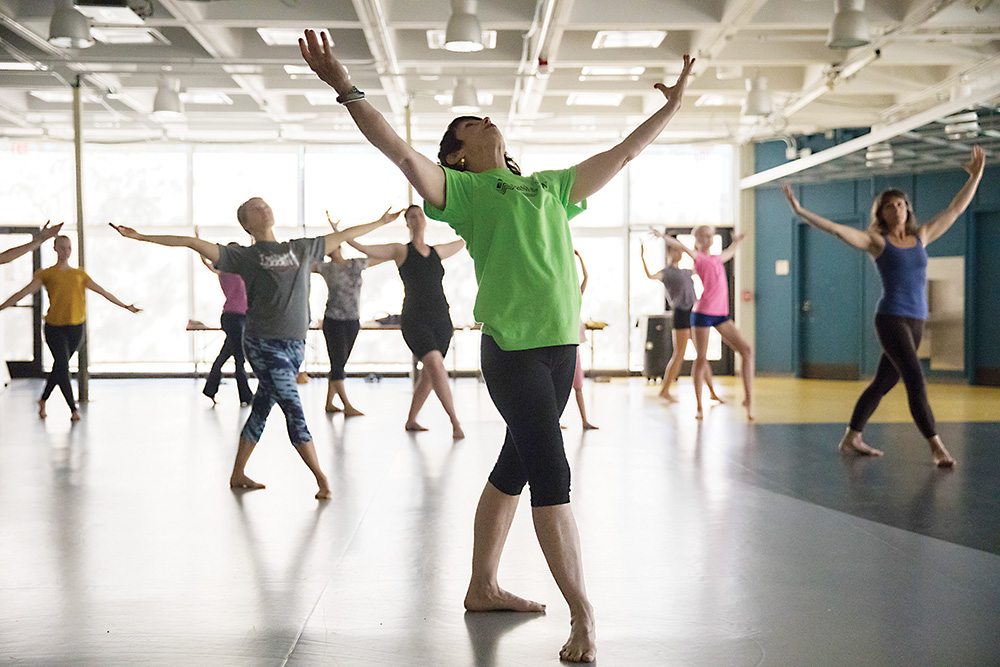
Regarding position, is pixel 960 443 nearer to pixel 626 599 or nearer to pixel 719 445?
pixel 719 445

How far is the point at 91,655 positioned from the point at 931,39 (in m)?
8.66

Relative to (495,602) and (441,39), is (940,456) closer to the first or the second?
(495,602)

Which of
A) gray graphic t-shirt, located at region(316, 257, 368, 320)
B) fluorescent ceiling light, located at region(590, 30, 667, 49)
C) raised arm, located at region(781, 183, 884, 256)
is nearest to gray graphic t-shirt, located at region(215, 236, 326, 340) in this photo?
raised arm, located at region(781, 183, 884, 256)

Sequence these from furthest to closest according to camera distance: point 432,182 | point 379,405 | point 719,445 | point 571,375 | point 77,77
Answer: point 77,77 < point 379,405 < point 719,445 < point 571,375 < point 432,182

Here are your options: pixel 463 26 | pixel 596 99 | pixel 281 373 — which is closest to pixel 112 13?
pixel 463 26

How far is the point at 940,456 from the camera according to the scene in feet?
18.1

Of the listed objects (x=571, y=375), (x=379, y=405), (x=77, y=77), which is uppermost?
(x=77, y=77)

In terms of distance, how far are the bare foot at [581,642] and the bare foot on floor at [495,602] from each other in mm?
367

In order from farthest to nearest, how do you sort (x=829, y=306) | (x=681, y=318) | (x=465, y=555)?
(x=829, y=306)
(x=681, y=318)
(x=465, y=555)

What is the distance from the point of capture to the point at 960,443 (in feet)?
21.3

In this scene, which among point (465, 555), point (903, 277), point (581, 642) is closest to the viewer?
point (581, 642)

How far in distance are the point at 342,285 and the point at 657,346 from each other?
20.0ft

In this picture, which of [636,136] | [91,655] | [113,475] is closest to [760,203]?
[113,475]

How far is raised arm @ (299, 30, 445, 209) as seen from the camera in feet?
7.38
